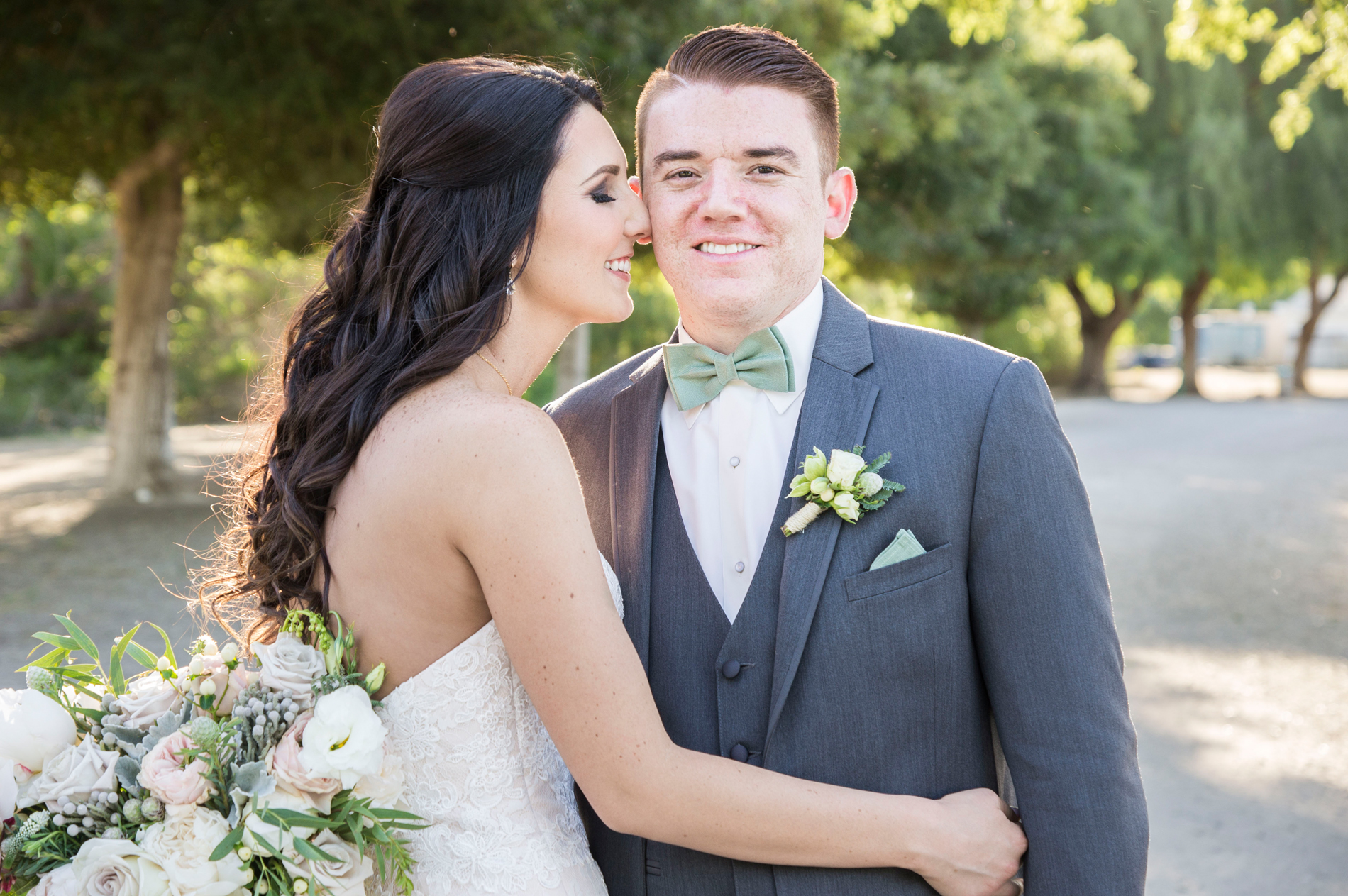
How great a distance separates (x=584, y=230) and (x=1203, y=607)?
8134mm

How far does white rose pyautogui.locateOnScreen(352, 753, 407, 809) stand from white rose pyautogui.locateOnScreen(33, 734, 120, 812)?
0.44 meters

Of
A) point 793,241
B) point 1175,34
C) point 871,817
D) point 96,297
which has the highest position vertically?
point 1175,34

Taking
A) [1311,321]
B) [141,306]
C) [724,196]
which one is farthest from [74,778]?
[1311,321]

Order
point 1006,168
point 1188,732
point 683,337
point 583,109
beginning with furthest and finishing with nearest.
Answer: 1. point 1006,168
2. point 1188,732
3. point 683,337
4. point 583,109

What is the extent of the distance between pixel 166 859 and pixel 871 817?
47.9 inches

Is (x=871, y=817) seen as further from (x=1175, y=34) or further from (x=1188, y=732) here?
(x=1175, y=34)

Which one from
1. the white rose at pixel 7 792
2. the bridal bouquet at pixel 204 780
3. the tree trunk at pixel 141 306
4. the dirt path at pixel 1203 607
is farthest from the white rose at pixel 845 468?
the tree trunk at pixel 141 306

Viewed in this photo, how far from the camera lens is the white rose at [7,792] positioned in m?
1.82

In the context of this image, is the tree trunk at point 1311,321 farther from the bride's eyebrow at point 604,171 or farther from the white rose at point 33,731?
the white rose at point 33,731

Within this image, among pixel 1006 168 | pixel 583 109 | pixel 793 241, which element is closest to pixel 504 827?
pixel 793 241

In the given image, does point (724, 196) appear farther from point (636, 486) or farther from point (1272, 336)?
point (1272, 336)

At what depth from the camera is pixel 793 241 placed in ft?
7.61

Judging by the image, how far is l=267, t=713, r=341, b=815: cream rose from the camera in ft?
5.70

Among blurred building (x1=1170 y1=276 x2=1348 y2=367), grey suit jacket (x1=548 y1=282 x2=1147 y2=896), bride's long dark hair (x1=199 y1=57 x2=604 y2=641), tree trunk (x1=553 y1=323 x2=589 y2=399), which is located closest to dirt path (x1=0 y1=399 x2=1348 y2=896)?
bride's long dark hair (x1=199 y1=57 x2=604 y2=641)
